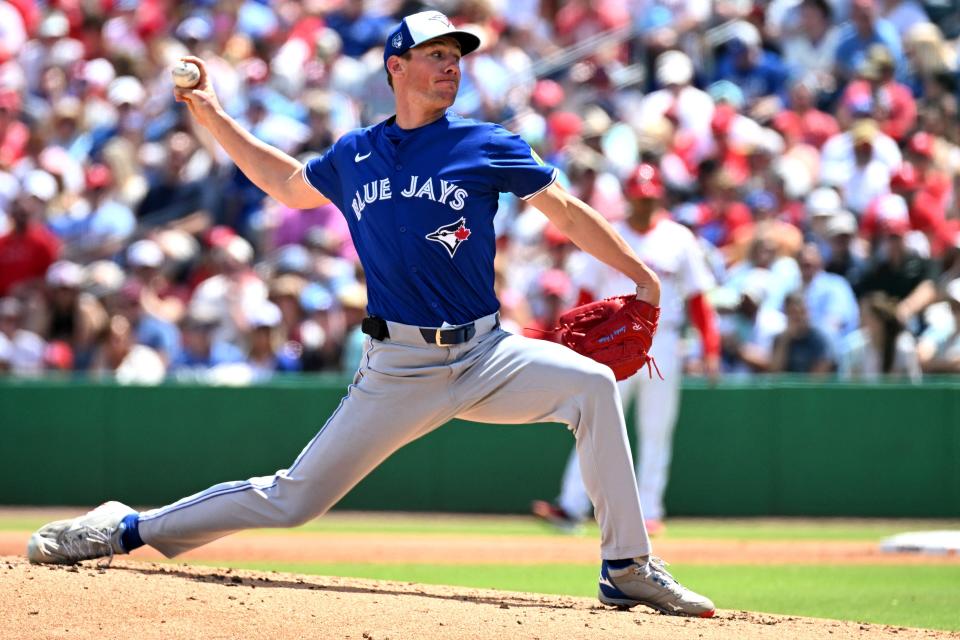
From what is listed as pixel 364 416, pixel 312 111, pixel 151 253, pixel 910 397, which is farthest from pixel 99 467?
pixel 364 416

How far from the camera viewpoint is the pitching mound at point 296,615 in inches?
191

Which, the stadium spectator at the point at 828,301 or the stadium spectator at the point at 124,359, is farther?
the stadium spectator at the point at 124,359

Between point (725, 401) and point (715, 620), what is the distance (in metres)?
6.45

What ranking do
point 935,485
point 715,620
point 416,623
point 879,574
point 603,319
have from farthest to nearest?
point 935,485
point 879,574
point 603,319
point 715,620
point 416,623

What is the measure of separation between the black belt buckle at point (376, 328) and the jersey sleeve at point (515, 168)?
64 centimetres

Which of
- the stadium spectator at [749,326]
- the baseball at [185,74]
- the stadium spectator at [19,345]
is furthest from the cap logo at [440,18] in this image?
the stadium spectator at [19,345]

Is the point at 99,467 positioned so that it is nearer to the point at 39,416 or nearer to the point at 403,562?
the point at 39,416

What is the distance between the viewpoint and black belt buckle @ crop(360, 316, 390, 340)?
5.53 metres

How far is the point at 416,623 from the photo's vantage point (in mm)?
5020

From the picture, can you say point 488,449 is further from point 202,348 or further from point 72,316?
point 72,316

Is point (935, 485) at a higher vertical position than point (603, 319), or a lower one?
lower

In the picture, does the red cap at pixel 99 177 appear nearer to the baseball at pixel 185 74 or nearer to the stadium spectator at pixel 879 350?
the stadium spectator at pixel 879 350

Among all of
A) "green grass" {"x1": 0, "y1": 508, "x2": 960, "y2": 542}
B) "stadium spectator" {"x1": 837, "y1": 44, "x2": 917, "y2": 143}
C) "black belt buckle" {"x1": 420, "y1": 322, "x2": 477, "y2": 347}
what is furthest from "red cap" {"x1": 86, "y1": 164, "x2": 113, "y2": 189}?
"black belt buckle" {"x1": 420, "y1": 322, "x2": 477, "y2": 347}

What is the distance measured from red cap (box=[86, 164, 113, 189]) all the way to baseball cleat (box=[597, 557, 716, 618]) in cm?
1032
